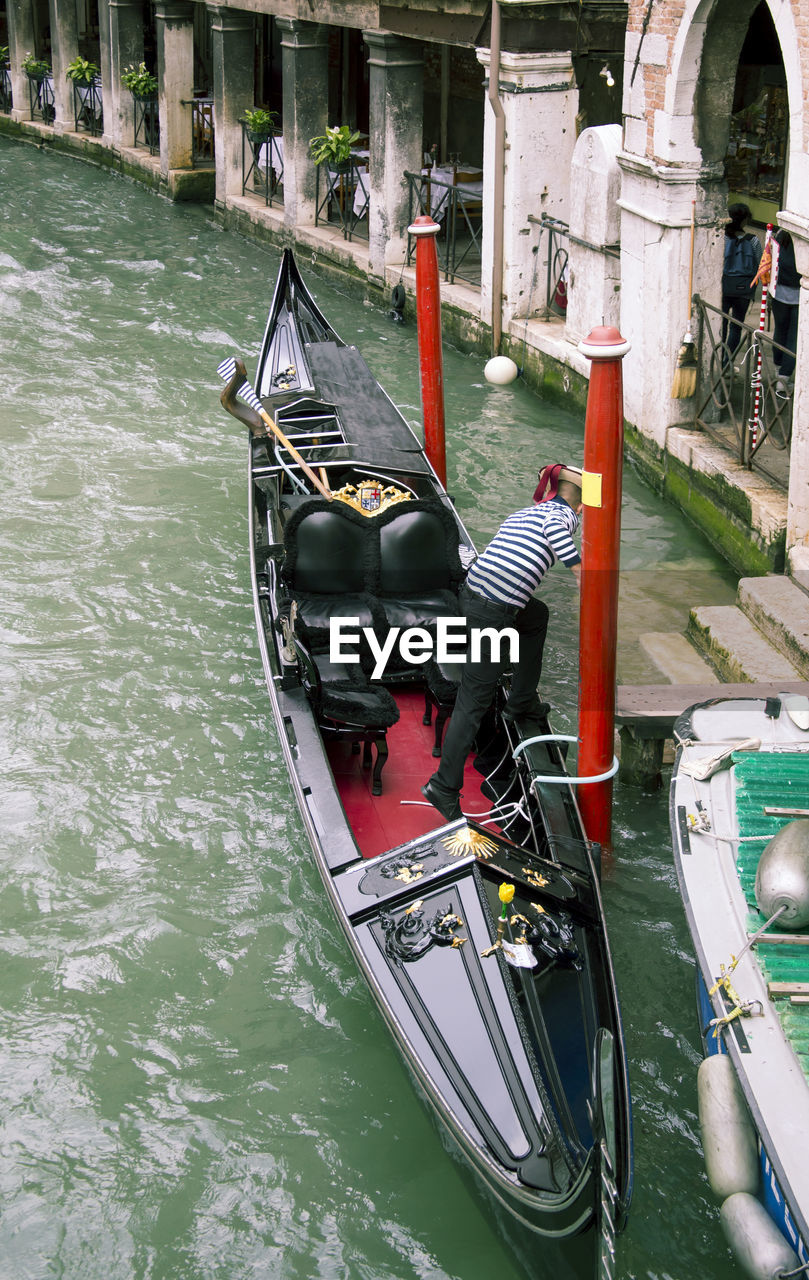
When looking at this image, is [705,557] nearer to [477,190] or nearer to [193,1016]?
[193,1016]

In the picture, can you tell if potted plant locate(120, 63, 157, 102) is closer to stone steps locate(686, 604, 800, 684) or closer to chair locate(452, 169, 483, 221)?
chair locate(452, 169, 483, 221)

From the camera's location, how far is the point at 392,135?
995 cm

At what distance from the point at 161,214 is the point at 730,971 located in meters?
12.2

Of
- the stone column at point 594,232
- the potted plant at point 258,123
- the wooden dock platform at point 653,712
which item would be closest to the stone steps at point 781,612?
the wooden dock platform at point 653,712

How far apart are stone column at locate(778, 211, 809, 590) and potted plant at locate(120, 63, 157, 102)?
1143cm

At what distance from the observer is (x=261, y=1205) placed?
300 cm

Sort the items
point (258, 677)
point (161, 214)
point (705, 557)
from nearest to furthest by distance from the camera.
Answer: point (258, 677) < point (705, 557) < point (161, 214)

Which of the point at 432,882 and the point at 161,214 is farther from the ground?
the point at 161,214

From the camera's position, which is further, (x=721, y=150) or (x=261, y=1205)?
(x=721, y=150)

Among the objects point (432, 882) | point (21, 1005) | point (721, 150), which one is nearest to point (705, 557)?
point (721, 150)

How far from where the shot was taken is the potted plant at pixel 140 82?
14727mm

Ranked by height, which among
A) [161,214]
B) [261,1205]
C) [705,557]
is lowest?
[261,1205]

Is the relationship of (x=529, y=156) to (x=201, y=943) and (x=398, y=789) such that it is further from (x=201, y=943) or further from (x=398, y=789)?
(x=201, y=943)

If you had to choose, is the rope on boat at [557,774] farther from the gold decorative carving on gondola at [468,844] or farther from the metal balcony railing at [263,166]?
the metal balcony railing at [263,166]
